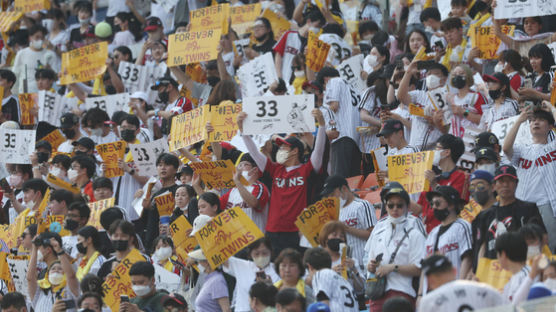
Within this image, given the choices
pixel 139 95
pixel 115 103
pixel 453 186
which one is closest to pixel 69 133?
pixel 139 95

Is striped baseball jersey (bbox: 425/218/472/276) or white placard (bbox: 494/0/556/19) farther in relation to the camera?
white placard (bbox: 494/0/556/19)

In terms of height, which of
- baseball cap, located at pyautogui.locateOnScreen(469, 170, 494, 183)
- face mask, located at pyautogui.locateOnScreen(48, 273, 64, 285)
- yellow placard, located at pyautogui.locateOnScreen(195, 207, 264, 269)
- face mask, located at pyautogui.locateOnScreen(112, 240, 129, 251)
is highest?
baseball cap, located at pyautogui.locateOnScreen(469, 170, 494, 183)

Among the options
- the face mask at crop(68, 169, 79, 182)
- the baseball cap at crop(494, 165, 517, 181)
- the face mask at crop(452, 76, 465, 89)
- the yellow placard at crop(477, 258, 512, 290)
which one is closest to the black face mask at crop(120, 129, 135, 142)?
the face mask at crop(68, 169, 79, 182)

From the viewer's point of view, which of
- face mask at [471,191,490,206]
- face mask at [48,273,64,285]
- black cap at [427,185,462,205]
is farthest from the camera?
face mask at [48,273,64,285]

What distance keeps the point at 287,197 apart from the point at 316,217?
1.25m

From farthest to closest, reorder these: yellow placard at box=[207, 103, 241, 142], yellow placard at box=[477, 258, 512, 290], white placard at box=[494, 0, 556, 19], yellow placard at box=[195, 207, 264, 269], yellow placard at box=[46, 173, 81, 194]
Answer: white placard at box=[494, 0, 556, 19] → yellow placard at box=[46, 173, 81, 194] → yellow placard at box=[207, 103, 241, 142] → yellow placard at box=[195, 207, 264, 269] → yellow placard at box=[477, 258, 512, 290]

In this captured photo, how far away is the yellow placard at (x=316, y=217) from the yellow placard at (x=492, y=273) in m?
2.47

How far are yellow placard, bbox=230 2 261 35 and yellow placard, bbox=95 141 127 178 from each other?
18.6 ft

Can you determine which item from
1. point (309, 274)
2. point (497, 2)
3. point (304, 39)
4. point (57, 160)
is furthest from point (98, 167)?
point (309, 274)

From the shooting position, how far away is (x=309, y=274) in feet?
35.5

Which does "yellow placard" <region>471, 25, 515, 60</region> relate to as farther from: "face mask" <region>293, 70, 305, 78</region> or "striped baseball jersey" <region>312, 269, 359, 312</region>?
"striped baseball jersey" <region>312, 269, 359, 312</region>

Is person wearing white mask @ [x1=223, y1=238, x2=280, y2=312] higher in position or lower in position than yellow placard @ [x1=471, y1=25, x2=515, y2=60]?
lower

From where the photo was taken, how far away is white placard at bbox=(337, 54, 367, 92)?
56.0 feet

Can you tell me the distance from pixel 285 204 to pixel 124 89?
7491 mm
